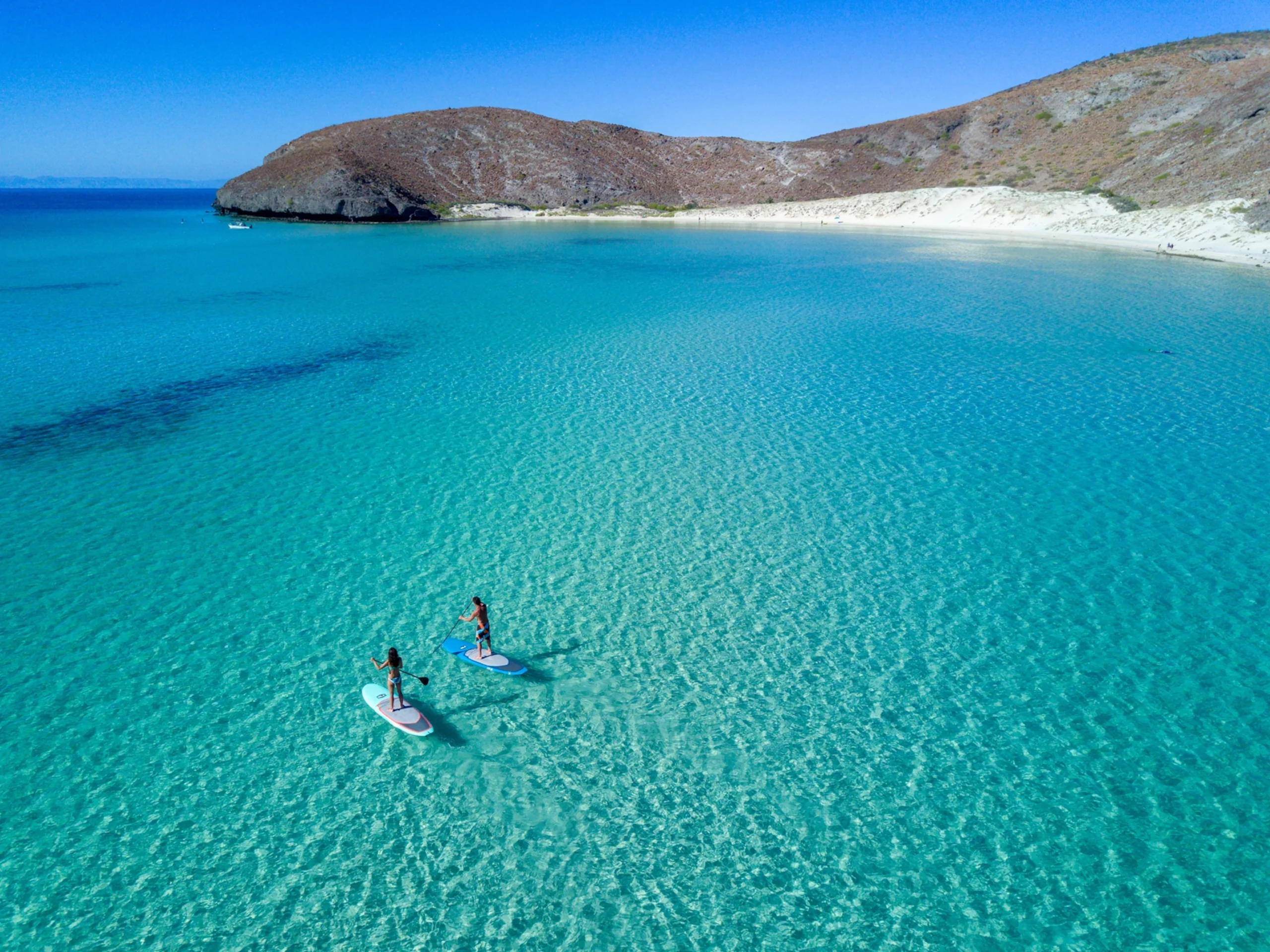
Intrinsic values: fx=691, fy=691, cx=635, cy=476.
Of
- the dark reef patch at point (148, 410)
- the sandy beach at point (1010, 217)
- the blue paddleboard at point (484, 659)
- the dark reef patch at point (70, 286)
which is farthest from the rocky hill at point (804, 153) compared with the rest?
the blue paddleboard at point (484, 659)

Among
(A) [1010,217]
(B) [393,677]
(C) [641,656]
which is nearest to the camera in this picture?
(B) [393,677]

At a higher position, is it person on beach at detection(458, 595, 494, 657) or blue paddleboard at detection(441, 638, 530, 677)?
person on beach at detection(458, 595, 494, 657)

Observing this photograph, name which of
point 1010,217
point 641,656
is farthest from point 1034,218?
point 641,656

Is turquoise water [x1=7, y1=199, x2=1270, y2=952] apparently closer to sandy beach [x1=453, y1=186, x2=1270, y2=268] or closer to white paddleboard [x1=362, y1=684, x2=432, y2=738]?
white paddleboard [x1=362, y1=684, x2=432, y2=738]

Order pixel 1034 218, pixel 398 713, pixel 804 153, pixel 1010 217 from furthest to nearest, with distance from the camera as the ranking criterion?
1. pixel 804 153
2. pixel 1010 217
3. pixel 1034 218
4. pixel 398 713

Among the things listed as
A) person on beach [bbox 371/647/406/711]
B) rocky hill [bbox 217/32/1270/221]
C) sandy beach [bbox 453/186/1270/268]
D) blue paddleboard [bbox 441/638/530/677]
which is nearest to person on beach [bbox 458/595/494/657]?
blue paddleboard [bbox 441/638/530/677]

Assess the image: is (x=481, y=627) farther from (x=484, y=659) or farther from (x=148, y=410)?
(x=148, y=410)
